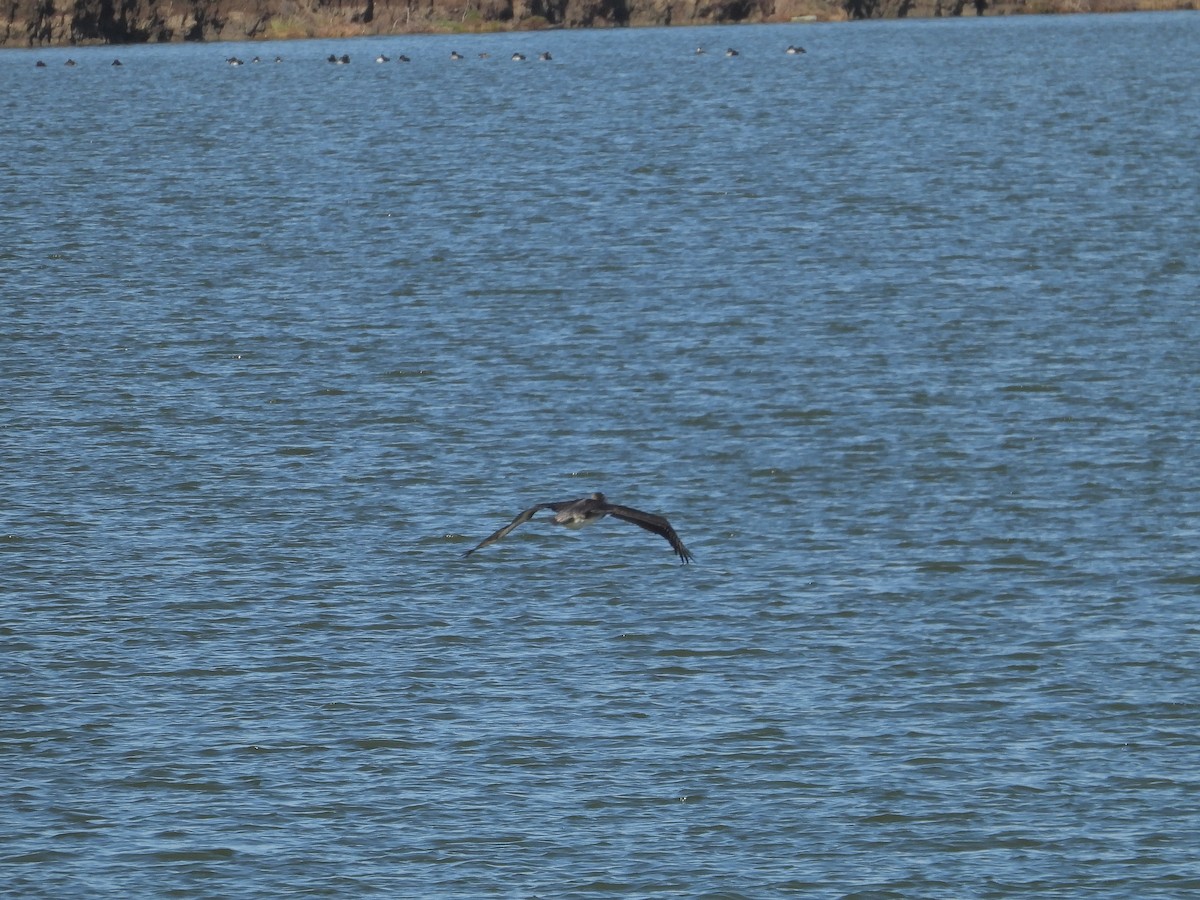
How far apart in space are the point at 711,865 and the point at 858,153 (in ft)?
187

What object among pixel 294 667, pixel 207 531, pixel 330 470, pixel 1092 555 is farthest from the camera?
pixel 330 470

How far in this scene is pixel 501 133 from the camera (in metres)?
86.7

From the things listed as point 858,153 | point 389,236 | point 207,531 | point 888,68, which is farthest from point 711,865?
point 888,68

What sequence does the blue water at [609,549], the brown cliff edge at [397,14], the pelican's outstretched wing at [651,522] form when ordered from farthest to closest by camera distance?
the brown cliff edge at [397,14] → the blue water at [609,549] → the pelican's outstretched wing at [651,522]

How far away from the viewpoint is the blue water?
18359mm

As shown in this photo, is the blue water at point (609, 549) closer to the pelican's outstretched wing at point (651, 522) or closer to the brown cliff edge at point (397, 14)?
the pelican's outstretched wing at point (651, 522)

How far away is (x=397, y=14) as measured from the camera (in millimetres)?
152375

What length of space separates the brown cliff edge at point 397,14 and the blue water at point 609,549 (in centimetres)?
8419

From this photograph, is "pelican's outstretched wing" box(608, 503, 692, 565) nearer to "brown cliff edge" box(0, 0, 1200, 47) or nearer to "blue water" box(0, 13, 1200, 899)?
"blue water" box(0, 13, 1200, 899)

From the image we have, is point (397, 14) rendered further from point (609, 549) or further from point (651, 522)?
point (651, 522)

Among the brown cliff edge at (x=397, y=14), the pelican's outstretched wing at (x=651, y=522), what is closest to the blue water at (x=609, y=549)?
the pelican's outstretched wing at (x=651, y=522)

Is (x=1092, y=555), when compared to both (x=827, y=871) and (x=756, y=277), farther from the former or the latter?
(x=756, y=277)

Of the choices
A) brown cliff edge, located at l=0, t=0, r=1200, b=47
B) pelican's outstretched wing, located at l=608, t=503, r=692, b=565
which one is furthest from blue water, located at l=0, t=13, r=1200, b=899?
brown cliff edge, located at l=0, t=0, r=1200, b=47

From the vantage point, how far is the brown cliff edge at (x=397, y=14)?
140375mm
